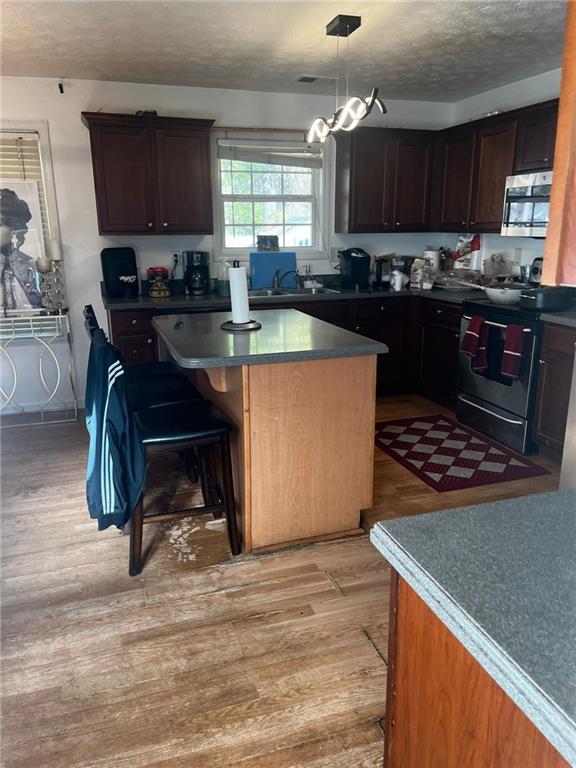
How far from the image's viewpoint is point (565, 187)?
0.62 m

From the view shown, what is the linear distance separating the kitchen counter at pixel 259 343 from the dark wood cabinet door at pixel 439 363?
5.57 ft

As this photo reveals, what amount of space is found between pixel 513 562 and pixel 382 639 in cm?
131

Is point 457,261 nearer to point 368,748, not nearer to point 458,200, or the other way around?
point 458,200

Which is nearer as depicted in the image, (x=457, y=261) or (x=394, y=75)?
(x=394, y=75)

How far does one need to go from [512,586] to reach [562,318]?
9.23 feet

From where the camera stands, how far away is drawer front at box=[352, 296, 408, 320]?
181 inches

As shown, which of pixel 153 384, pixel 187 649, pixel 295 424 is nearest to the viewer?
pixel 187 649

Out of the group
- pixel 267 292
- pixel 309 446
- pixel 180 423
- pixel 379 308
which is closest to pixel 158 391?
pixel 180 423

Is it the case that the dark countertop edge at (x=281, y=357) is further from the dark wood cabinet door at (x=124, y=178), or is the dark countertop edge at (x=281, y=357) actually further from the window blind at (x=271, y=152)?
the window blind at (x=271, y=152)

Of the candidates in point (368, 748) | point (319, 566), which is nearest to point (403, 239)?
point (319, 566)

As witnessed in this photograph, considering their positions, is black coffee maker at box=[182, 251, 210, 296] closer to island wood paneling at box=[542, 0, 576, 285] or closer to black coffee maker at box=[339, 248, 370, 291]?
black coffee maker at box=[339, 248, 370, 291]

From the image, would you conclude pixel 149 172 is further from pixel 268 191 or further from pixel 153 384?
pixel 153 384

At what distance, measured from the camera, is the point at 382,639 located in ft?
6.57

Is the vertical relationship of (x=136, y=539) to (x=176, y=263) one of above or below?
below
